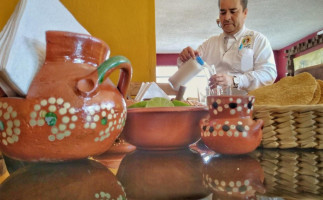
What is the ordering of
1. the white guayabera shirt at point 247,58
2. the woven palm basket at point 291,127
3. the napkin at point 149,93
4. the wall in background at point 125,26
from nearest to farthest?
the woven palm basket at point 291,127 → the napkin at point 149,93 → the white guayabera shirt at point 247,58 → the wall in background at point 125,26

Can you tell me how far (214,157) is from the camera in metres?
0.40

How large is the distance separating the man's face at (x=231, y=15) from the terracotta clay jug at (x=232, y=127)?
1.31 metres

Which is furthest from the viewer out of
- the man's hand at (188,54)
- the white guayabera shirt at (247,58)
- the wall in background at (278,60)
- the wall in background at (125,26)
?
the wall in background at (278,60)

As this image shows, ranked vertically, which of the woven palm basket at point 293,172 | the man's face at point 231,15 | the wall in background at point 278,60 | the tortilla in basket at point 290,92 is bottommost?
the woven palm basket at point 293,172

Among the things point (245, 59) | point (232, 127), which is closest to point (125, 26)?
point (245, 59)

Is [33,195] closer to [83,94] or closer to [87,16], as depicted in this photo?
[83,94]

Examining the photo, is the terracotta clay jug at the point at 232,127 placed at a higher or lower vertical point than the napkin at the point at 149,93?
lower

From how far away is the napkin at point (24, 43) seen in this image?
0.32 metres

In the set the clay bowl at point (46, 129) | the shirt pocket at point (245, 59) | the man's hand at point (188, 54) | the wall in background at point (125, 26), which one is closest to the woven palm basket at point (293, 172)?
the clay bowl at point (46, 129)

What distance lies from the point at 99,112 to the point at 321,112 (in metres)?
0.35

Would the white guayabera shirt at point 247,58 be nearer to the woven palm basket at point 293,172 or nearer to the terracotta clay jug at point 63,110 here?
the woven palm basket at point 293,172

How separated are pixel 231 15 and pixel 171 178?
4.93ft

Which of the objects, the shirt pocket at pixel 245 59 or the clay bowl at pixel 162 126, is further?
the shirt pocket at pixel 245 59

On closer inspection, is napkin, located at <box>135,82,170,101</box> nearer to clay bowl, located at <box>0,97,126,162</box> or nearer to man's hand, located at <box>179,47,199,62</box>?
man's hand, located at <box>179,47,199,62</box>
